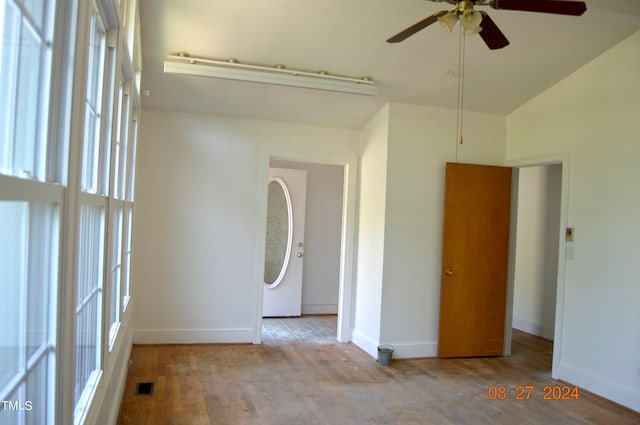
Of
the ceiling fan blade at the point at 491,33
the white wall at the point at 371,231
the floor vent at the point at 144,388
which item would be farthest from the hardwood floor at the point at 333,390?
the ceiling fan blade at the point at 491,33

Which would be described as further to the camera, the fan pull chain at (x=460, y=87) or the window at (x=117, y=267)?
the fan pull chain at (x=460, y=87)

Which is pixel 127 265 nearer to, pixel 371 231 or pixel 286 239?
pixel 371 231

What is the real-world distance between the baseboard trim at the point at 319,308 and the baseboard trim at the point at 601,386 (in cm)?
338

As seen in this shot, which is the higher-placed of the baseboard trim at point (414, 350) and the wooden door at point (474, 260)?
the wooden door at point (474, 260)

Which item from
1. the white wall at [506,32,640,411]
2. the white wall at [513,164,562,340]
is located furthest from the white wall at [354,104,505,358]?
the white wall at [513,164,562,340]

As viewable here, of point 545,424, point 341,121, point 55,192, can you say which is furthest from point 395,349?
point 55,192

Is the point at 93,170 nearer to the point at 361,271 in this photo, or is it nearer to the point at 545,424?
the point at 545,424

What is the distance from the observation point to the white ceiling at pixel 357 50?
3480 millimetres

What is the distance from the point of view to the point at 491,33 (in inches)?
103

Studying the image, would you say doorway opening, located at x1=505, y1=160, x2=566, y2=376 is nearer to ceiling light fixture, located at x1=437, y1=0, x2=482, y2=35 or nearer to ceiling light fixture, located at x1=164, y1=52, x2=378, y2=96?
ceiling light fixture, located at x1=164, y1=52, x2=378, y2=96

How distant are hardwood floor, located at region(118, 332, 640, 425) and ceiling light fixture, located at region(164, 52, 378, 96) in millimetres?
2596

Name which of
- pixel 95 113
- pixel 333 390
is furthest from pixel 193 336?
pixel 95 113

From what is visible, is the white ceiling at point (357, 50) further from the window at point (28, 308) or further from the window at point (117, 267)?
the window at point (28, 308)

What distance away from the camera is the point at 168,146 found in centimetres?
498
